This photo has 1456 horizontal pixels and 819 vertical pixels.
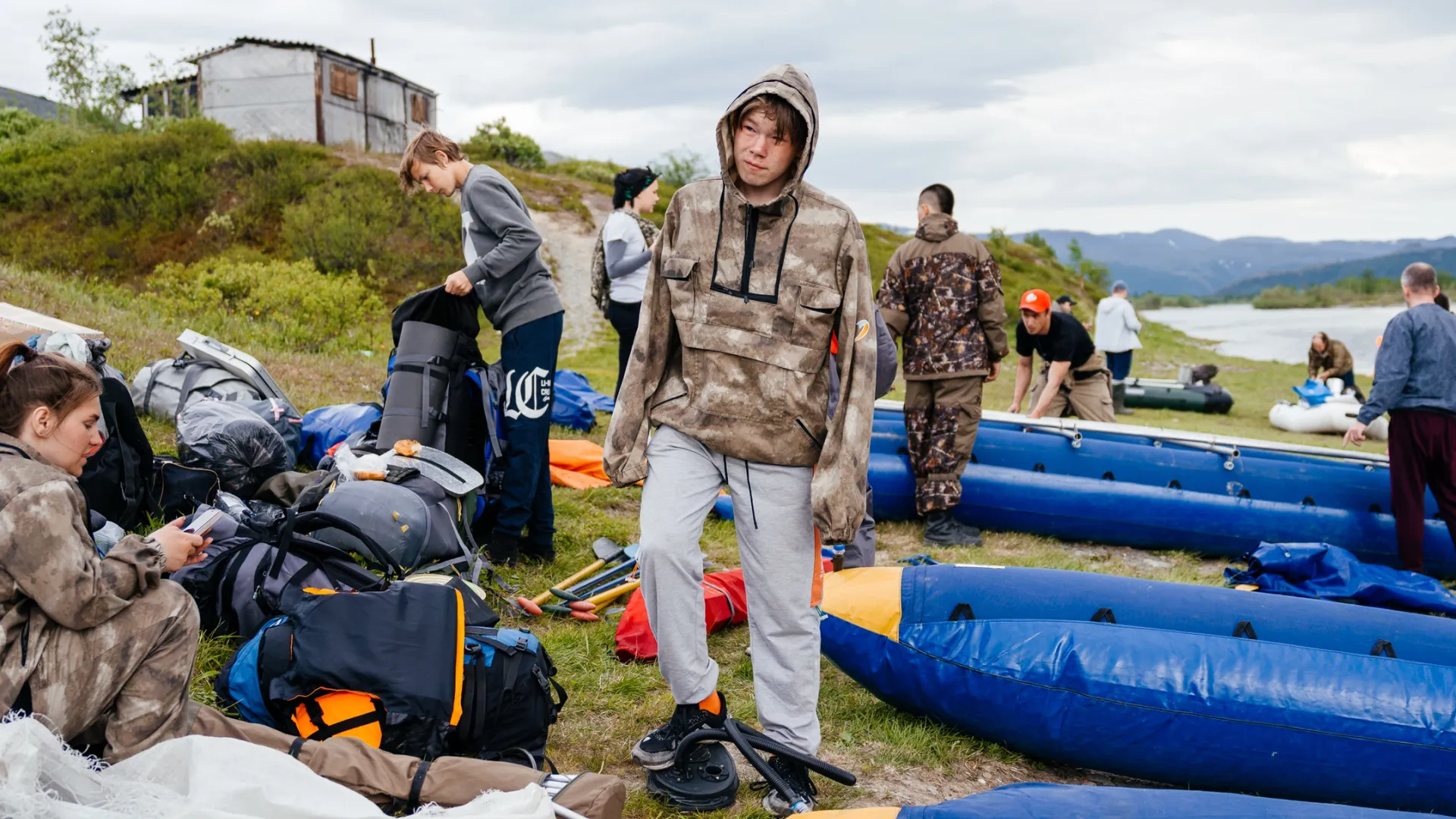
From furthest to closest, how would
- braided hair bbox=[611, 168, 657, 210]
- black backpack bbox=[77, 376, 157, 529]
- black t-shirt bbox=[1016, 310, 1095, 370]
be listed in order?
1. black t-shirt bbox=[1016, 310, 1095, 370]
2. braided hair bbox=[611, 168, 657, 210]
3. black backpack bbox=[77, 376, 157, 529]

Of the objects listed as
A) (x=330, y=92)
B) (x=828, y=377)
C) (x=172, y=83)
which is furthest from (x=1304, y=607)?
(x=172, y=83)

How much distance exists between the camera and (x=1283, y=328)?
213 ft

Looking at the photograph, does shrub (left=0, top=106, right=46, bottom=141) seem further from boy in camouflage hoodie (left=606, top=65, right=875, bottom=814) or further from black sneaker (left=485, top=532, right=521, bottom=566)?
boy in camouflage hoodie (left=606, top=65, right=875, bottom=814)

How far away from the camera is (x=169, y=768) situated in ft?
7.83

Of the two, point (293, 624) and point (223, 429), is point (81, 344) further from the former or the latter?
point (293, 624)

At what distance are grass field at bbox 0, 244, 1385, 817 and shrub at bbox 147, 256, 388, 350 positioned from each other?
6 cm

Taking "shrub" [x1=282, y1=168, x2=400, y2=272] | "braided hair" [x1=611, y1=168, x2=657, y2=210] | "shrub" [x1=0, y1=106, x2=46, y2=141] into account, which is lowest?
"braided hair" [x1=611, y1=168, x2=657, y2=210]

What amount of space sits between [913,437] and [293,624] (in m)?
4.48

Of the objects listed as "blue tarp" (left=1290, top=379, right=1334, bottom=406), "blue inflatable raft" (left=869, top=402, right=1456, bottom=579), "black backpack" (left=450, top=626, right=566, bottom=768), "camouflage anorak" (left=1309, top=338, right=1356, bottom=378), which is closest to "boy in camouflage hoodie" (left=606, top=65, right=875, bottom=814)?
"black backpack" (left=450, top=626, right=566, bottom=768)

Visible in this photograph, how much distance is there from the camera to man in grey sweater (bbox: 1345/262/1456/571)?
5.91 m

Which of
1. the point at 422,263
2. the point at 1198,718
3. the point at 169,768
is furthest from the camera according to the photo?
the point at 422,263

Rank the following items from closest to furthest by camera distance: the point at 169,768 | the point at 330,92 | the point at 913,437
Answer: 1. the point at 169,768
2. the point at 913,437
3. the point at 330,92

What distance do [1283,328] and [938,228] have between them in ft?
224

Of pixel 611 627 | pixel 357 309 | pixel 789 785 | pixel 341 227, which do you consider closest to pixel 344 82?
pixel 341 227
